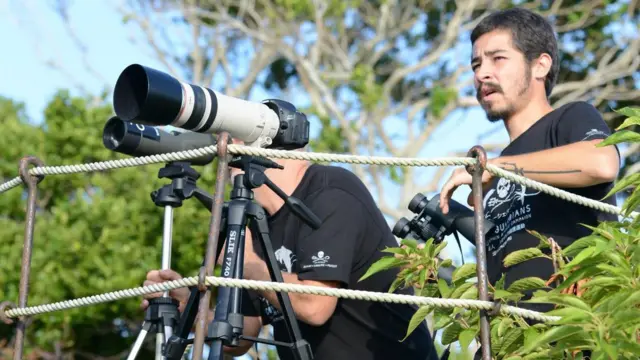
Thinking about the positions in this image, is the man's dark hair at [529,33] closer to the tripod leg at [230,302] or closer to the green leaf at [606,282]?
the tripod leg at [230,302]

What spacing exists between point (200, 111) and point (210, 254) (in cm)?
51

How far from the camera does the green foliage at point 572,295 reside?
207 cm

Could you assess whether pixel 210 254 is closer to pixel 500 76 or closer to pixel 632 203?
pixel 632 203

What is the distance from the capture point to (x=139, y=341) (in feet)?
11.4

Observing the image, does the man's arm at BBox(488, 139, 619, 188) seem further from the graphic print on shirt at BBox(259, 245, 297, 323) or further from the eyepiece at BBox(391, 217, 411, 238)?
the graphic print on shirt at BBox(259, 245, 297, 323)

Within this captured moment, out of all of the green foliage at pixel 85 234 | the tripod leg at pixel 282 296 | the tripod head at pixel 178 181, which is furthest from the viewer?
the green foliage at pixel 85 234

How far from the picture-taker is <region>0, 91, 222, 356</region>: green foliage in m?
8.55

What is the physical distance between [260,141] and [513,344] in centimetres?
99

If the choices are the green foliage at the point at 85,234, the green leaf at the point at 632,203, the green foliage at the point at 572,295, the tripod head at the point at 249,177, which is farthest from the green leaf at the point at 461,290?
the green foliage at the point at 85,234

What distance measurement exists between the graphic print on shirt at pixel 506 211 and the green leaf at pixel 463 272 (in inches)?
23.7

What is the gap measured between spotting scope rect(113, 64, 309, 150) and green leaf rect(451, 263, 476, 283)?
0.77 metres

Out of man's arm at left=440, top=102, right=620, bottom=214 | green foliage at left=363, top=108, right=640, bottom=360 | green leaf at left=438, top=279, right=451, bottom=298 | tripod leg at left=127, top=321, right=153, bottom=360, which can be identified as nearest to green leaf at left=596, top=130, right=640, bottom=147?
green foliage at left=363, top=108, right=640, bottom=360

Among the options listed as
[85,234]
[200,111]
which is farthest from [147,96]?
[85,234]

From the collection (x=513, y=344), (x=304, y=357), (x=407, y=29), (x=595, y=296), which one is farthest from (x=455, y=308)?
Result: (x=407, y=29)
